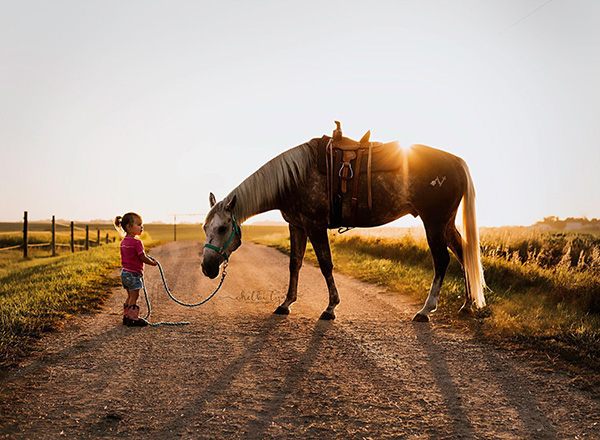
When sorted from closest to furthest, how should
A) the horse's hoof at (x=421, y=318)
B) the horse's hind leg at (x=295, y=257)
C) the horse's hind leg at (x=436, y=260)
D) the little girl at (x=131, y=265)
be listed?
the little girl at (x=131, y=265), the horse's hoof at (x=421, y=318), the horse's hind leg at (x=436, y=260), the horse's hind leg at (x=295, y=257)

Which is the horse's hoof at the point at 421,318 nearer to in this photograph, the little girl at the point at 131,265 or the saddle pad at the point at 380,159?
the saddle pad at the point at 380,159

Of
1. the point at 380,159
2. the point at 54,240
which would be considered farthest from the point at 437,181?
the point at 54,240

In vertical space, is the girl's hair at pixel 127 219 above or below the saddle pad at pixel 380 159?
below

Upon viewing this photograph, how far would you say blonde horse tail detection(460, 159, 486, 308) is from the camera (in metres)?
6.23

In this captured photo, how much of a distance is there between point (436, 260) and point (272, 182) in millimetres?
2565

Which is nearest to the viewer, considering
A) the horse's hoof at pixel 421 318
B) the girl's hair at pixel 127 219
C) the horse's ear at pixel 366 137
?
the girl's hair at pixel 127 219

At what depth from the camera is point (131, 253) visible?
569cm

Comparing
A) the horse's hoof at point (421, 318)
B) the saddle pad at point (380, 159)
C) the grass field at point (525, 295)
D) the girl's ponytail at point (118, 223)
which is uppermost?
the saddle pad at point (380, 159)

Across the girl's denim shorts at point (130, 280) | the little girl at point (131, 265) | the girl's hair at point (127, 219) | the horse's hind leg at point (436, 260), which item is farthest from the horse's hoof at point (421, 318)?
the girl's hair at point (127, 219)

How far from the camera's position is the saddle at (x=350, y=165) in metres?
6.12

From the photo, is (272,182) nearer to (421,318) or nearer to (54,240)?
(421,318)

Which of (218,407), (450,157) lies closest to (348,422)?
(218,407)

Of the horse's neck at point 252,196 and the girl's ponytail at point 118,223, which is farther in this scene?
the horse's neck at point 252,196

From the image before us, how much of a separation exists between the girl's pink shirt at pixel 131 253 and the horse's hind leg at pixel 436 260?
12.4 ft
